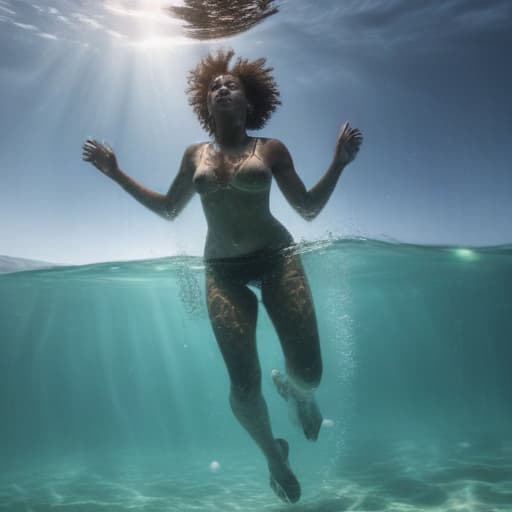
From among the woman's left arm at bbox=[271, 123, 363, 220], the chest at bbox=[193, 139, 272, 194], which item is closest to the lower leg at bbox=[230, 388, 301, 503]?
the woman's left arm at bbox=[271, 123, 363, 220]

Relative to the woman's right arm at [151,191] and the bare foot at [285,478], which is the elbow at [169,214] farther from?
the bare foot at [285,478]

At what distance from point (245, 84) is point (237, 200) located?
141 cm

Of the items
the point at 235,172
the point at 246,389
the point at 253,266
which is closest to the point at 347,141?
the point at 235,172

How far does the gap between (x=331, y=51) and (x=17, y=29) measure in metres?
5.48

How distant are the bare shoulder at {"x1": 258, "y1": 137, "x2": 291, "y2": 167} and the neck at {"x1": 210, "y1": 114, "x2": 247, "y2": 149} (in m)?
0.23

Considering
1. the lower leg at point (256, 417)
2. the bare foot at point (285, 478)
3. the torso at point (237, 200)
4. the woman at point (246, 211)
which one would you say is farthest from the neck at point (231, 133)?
the bare foot at point (285, 478)

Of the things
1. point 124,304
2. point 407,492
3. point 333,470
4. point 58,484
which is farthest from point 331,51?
point 124,304

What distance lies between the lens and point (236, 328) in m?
4.54

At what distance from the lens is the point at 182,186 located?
4656 millimetres

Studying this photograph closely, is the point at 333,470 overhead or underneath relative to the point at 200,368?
overhead

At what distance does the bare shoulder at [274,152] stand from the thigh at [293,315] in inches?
45.9

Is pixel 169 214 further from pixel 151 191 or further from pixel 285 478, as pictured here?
pixel 285 478

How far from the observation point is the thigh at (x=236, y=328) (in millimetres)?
4543

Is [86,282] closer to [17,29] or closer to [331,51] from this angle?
[17,29]
